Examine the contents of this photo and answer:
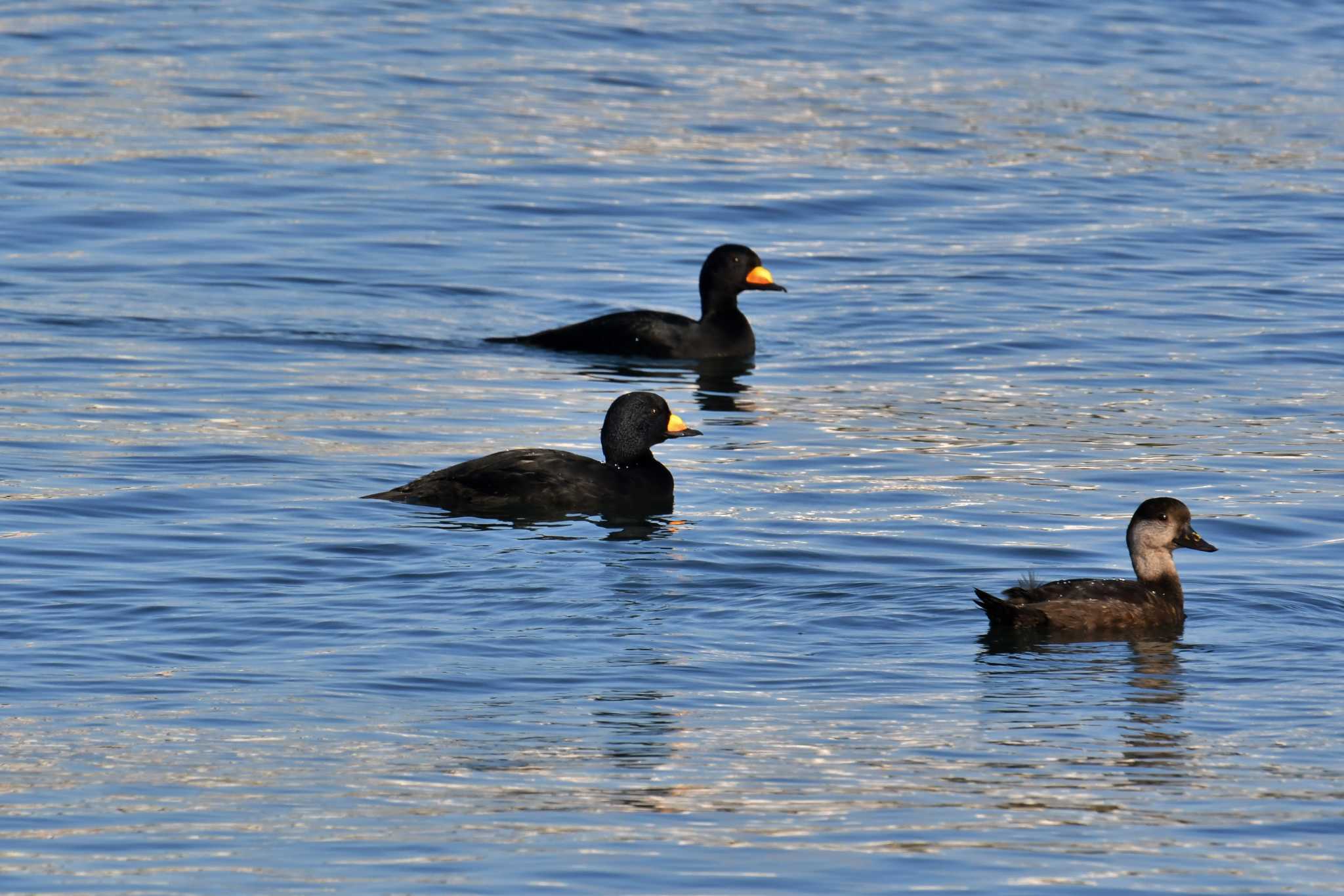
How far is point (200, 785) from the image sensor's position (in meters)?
7.93

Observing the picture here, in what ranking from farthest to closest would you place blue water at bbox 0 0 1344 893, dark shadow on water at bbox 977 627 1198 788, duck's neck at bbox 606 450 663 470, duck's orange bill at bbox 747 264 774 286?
duck's orange bill at bbox 747 264 774 286, duck's neck at bbox 606 450 663 470, dark shadow on water at bbox 977 627 1198 788, blue water at bbox 0 0 1344 893

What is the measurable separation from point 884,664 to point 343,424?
6.30 metres

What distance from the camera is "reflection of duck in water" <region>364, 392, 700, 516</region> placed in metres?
13.0

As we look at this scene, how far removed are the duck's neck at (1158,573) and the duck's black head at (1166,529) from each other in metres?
0.08

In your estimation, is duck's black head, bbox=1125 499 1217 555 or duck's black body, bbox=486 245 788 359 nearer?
duck's black head, bbox=1125 499 1217 555

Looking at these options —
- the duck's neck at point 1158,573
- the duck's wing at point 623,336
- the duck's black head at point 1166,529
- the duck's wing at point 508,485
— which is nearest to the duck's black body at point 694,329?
the duck's wing at point 623,336

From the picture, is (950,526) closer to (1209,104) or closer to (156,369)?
(156,369)

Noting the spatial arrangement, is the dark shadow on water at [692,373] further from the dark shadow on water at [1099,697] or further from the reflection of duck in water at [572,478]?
the dark shadow on water at [1099,697]

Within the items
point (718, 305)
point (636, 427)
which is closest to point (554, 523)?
point (636, 427)

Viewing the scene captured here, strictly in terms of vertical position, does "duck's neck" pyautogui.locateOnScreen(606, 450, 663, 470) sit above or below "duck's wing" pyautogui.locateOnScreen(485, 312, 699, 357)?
below

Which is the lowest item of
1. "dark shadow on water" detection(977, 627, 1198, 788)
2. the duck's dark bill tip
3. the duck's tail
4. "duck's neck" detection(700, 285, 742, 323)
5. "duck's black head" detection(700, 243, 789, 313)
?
"dark shadow on water" detection(977, 627, 1198, 788)

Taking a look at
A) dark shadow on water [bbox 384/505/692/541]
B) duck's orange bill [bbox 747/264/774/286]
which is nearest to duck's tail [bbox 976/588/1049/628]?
dark shadow on water [bbox 384/505/692/541]

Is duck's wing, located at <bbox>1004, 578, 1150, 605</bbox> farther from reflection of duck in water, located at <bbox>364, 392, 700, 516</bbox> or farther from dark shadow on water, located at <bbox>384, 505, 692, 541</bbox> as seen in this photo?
reflection of duck in water, located at <bbox>364, 392, 700, 516</bbox>

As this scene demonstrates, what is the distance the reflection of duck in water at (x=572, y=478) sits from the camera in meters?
13.0
